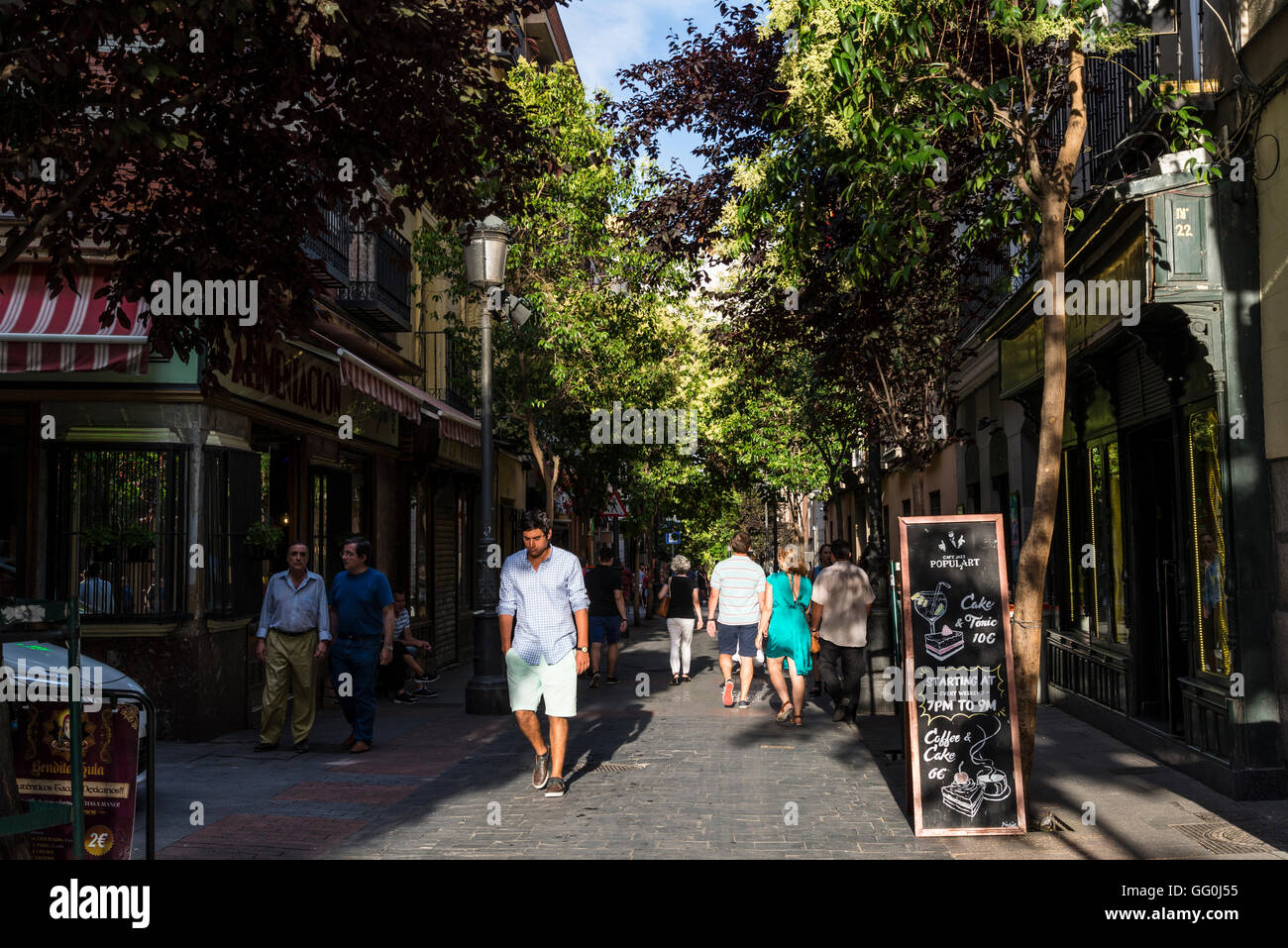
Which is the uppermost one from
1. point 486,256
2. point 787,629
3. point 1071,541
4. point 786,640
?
point 486,256

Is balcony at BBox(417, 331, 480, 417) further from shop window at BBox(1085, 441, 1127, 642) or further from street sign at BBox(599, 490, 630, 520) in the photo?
shop window at BBox(1085, 441, 1127, 642)

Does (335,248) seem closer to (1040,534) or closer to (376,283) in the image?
(376,283)

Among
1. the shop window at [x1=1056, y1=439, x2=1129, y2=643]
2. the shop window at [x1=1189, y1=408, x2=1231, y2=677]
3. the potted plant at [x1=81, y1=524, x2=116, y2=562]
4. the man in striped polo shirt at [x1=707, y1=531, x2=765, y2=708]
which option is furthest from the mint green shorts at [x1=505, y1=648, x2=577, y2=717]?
the shop window at [x1=1056, y1=439, x2=1129, y2=643]

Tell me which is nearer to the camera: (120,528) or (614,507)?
(120,528)

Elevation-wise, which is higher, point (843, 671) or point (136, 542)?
point (136, 542)

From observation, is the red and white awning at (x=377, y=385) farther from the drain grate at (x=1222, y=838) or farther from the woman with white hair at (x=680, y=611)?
the drain grate at (x=1222, y=838)

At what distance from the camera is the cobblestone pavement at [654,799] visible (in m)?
7.09

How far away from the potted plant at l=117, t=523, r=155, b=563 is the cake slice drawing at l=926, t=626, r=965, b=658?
7334 millimetres

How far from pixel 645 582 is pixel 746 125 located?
3859 cm

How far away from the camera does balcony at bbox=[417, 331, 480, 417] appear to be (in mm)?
22664

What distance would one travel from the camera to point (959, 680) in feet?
24.7

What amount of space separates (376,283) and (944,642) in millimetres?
11424

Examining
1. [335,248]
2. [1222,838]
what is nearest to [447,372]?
[335,248]
